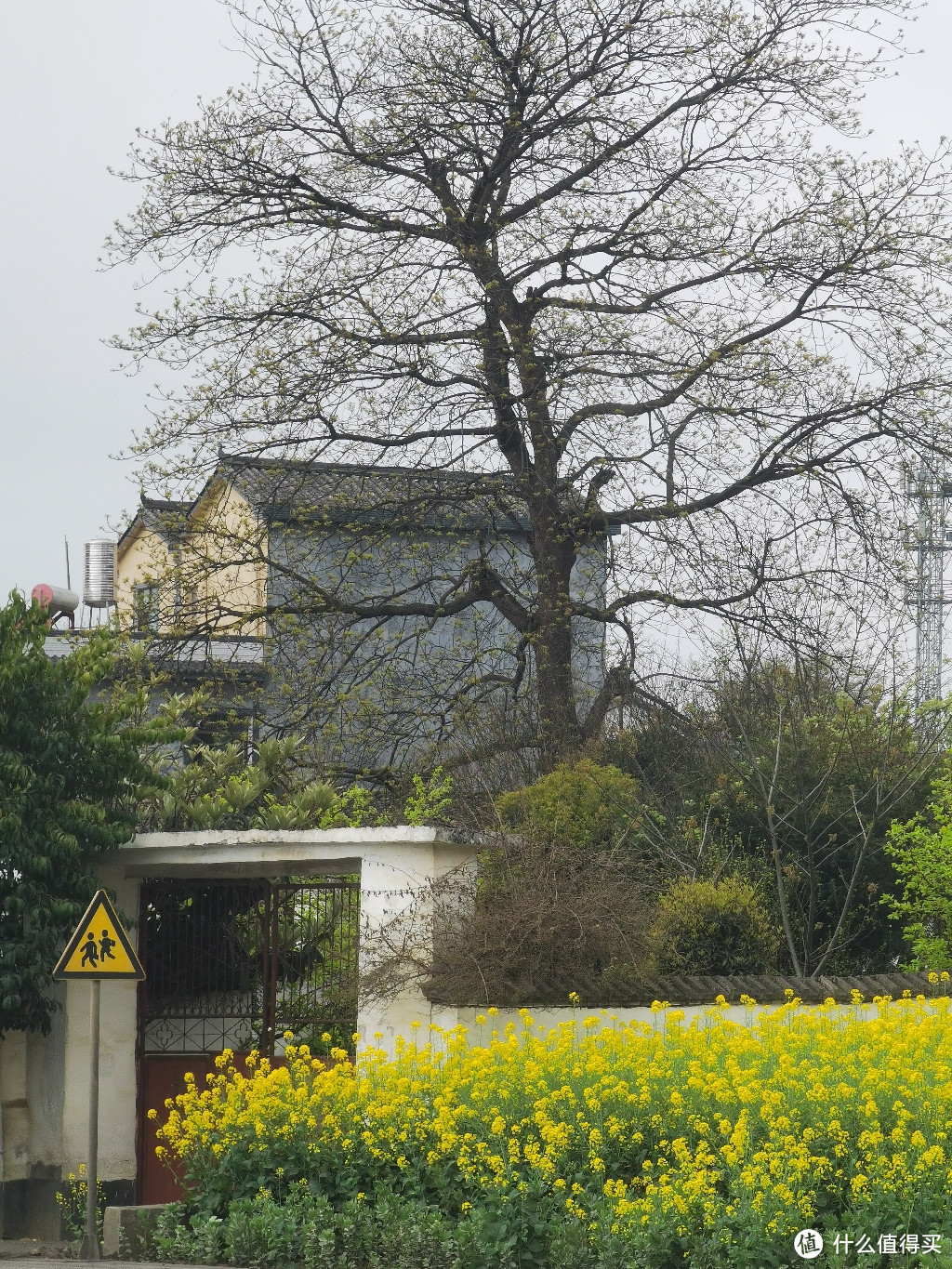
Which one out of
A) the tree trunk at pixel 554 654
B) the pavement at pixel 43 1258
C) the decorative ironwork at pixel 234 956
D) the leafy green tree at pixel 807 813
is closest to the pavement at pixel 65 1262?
the pavement at pixel 43 1258

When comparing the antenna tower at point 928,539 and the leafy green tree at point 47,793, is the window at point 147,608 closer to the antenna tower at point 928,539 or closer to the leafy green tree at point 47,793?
the leafy green tree at point 47,793

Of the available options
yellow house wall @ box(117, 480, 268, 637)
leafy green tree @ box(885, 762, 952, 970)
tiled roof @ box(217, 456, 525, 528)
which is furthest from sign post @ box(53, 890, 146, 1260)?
leafy green tree @ box(885, 762, 952, 970)

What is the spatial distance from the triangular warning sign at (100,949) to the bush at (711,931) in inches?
162

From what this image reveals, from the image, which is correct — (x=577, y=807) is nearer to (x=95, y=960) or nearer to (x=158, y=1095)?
(x=158, y=1095)

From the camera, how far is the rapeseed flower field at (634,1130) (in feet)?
22.4

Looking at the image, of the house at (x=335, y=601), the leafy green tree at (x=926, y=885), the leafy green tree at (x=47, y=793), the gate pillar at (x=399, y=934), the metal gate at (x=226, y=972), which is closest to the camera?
the gate pillar at (x=399, y=934)

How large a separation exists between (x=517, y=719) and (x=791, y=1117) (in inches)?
414

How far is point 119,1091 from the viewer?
1200cm

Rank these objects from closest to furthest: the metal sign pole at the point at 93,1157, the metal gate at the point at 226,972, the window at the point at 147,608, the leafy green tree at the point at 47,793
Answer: the metal sign pole at the point at 93,1157, the leafy green tree at the point at 47,793, the metal gate at the point at 226,972, the window at the point at 147,608

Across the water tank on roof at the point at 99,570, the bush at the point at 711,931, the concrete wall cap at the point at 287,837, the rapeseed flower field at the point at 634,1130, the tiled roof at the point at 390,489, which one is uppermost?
the water tank on roof at the point at 99,570

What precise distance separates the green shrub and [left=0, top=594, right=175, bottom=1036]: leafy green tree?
300 centimetres

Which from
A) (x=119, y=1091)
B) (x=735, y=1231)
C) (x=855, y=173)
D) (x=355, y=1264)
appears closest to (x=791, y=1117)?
(x=735, y=1231)

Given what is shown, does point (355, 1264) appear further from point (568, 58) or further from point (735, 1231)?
point (568, 58)

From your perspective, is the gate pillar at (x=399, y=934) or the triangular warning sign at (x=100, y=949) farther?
the gate pillar at (x=399, y=934)
